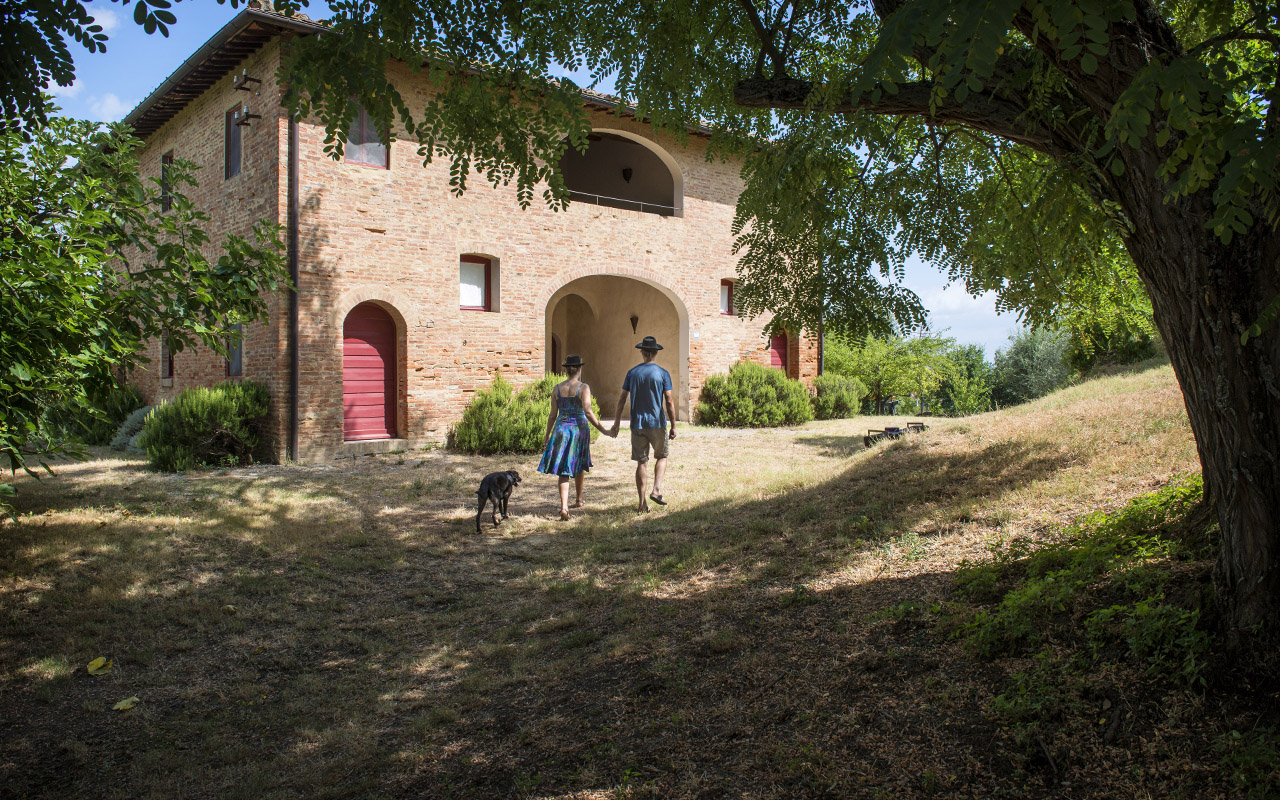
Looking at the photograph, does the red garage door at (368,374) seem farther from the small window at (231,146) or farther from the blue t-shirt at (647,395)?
the blue t-shirt at (647,395)

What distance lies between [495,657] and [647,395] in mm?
4323

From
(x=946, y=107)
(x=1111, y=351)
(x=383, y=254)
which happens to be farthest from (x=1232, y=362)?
(x=1111, y=351)

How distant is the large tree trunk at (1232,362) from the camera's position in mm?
2658

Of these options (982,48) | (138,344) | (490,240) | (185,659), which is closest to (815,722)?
(982,48)

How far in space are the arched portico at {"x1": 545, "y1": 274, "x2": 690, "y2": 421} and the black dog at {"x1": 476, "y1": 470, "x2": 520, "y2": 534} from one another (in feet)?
30.1

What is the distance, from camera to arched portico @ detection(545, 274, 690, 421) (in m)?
17.6

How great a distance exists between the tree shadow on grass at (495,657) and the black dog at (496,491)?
438 mm

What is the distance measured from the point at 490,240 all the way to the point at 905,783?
1273cm

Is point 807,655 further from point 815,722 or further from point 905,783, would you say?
point 905,783

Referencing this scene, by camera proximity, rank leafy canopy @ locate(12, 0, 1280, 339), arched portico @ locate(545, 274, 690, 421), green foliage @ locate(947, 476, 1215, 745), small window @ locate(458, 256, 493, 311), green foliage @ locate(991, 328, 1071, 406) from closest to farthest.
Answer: leafy canopy @ locate(12, 0, 1280, 339), green foliage @ locate(947, 476, 1215, 745), small window @ locate(458, 256, 493, 311), arched portico @ locate(545, 274, 690, 421), green foliage @ locate(991, 328, 1071, 406)

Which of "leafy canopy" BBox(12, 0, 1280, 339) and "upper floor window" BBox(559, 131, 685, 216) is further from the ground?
"upper floor window" BBox(559, 131, 685, 216)

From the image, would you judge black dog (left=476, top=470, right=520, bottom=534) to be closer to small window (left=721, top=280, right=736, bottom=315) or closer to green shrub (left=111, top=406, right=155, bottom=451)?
green shrub (left=111, top=406, right=155, bottom=451)

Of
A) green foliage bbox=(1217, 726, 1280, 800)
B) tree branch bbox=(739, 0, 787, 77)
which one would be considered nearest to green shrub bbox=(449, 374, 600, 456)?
tree branch bbox=(739, 0, 787, 77)

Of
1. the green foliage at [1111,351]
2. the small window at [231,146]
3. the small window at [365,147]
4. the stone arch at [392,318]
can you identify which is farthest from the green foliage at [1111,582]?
the small window at [231,146]
